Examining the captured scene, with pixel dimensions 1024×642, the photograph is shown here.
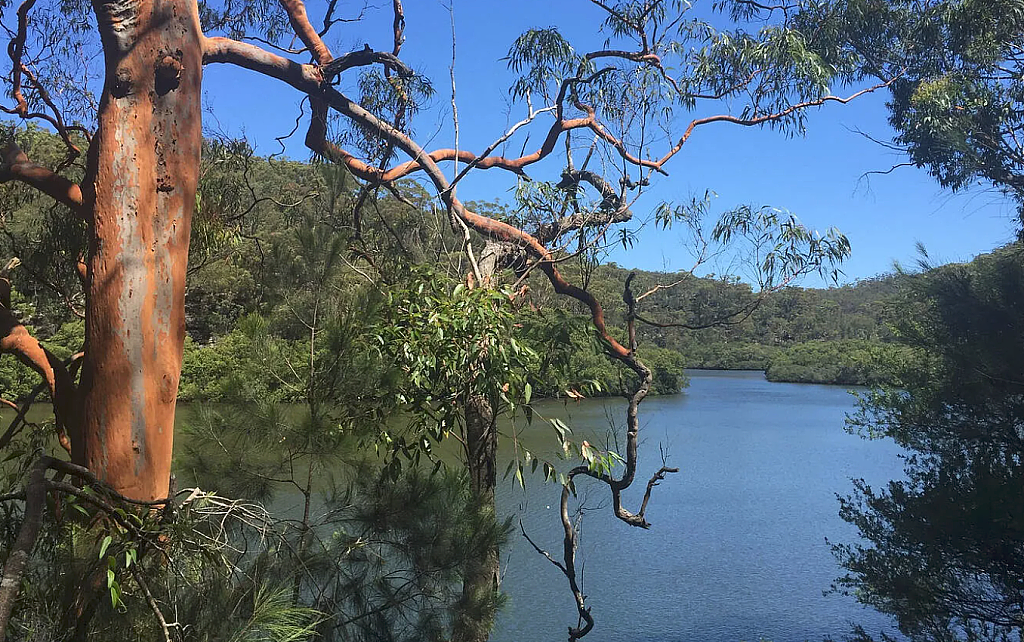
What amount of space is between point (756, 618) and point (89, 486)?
496cm

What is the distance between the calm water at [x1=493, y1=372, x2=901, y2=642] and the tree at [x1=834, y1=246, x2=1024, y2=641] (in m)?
1.23

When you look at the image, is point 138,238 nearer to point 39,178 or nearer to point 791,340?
point 39,178

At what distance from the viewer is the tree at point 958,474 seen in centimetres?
347

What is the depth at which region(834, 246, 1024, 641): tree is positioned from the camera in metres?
3.47

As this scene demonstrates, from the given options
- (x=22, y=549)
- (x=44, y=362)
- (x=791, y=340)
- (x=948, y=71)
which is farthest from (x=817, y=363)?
(x=22, y=549)

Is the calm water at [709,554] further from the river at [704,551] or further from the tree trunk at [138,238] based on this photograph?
the tree trunk at [138,238]

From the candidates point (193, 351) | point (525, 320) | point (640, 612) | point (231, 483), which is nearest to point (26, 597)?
point (231, 483)

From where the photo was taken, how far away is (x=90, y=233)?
1.91 meters

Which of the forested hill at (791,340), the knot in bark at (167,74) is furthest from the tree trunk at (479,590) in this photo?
the forested hill at (791,340)

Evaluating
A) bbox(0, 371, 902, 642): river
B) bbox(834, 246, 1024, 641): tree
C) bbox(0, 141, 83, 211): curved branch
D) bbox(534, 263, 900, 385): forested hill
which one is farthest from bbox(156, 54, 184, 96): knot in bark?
bbox(534, 263, 900, 385): forested hill

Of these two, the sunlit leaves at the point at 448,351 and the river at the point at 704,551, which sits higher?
the sunlit leaves at the point at 448,351

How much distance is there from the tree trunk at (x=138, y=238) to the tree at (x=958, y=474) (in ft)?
10.9

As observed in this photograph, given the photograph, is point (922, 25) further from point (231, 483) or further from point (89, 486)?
point (89, 486)

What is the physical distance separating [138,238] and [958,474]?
371 cm
